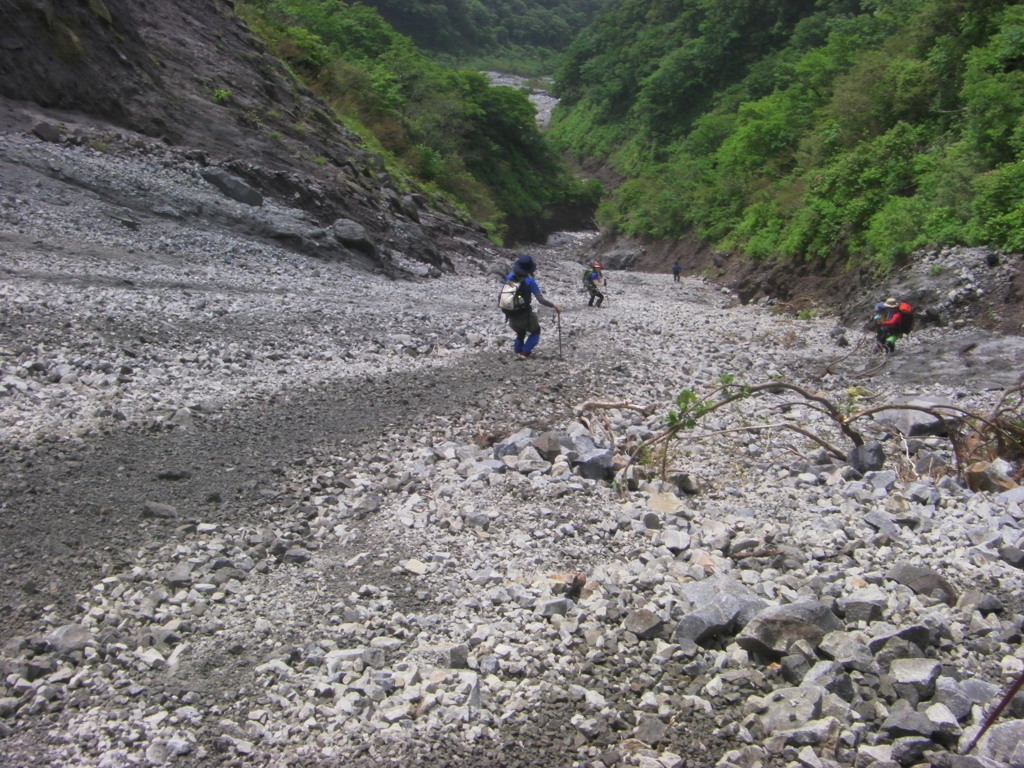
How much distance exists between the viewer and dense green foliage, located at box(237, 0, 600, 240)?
29.2 metres

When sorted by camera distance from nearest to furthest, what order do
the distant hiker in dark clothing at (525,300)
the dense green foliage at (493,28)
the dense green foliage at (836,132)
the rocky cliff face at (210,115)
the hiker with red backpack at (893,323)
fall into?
the distant hiker in dark clothing at (525,300), the hiker with red backpack at (893,323), the dense green foliage at (836,132), the rocky cliff face at (210,115), the dense green foliage at (493,28)

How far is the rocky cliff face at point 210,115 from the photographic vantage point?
603 inches

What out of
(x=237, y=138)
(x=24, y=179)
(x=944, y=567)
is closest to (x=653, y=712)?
(x=944, y=567)

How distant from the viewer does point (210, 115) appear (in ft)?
60.0

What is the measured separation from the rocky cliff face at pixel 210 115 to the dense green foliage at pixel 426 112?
5.11 metres

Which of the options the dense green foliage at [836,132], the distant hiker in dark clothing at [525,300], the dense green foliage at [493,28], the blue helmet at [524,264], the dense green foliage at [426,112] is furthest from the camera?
the dense green foliage at [493,28]

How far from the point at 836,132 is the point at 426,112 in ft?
74.5

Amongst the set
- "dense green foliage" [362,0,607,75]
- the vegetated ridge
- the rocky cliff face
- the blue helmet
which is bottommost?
the blue helmet

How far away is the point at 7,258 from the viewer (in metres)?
9.95

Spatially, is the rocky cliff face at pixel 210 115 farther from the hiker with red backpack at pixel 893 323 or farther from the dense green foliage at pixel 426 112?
the hiker with red backpack at pixel 893 323

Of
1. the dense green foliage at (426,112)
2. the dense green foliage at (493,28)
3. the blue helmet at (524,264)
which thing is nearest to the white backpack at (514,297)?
the blue helmet at (524,264)

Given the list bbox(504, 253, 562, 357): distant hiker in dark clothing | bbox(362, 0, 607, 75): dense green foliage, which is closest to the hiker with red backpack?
bbox(504, 253, 562, 357): distant hiker in dark clothing

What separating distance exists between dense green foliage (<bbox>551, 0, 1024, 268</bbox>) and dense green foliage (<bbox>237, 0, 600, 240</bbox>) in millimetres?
6586

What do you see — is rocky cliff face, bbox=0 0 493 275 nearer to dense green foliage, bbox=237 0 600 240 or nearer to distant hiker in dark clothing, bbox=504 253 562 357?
dense green foliage, bbox=237 0 600 240
